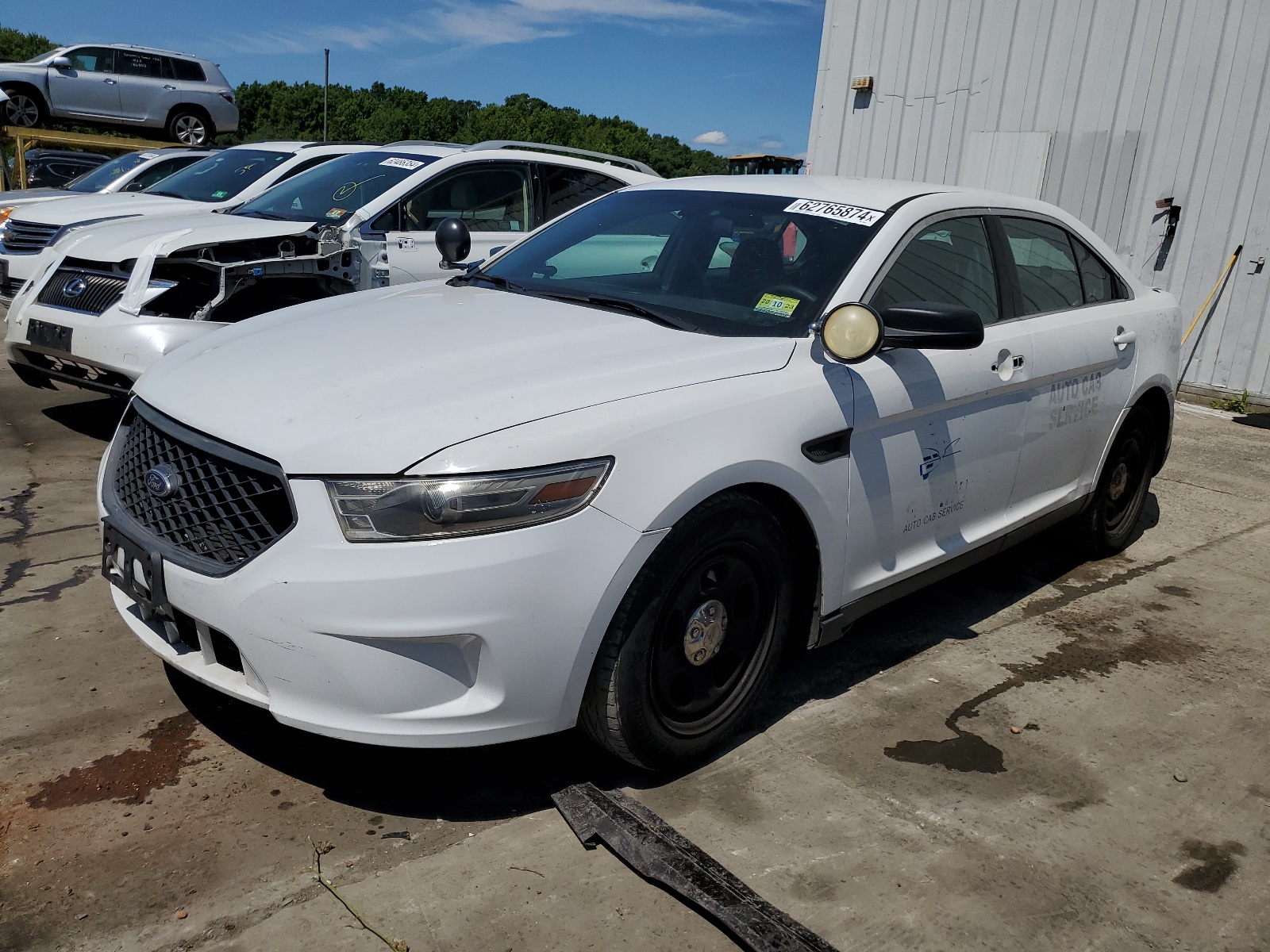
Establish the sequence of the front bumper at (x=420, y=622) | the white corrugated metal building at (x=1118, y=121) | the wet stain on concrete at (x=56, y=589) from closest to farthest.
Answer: the front bumper at (x=420, y=622), the wet stain on concrete at (x=56, y=589), the white corrugated metal building at (x=1118, y=121)

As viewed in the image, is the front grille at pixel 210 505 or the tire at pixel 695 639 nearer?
the front grille at pixel 210 505

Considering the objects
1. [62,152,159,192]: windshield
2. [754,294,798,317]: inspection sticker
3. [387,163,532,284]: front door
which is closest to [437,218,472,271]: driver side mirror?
[754,294,798,317]: inspection sticker

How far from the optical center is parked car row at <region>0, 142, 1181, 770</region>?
7.75 ft

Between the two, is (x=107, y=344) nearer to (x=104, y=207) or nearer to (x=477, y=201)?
(x=477, y=201)

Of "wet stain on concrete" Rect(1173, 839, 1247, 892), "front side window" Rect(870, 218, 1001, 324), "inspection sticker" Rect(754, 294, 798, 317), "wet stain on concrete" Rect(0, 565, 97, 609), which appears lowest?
"wet stain on concrete" Rect(0, 565, 97, 609)

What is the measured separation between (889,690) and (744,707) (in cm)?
73

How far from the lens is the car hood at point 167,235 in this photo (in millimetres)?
5672

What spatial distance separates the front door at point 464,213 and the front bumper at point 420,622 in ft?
14.0

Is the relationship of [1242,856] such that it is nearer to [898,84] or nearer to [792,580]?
[792,580]

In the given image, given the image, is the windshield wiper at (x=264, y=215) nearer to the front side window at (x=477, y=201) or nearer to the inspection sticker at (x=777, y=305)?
the front side window at (x=477, y=201)

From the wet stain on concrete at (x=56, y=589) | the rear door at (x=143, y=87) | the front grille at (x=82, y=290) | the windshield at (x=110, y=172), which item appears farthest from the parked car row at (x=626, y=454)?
the rear door at (x=143, y=87)

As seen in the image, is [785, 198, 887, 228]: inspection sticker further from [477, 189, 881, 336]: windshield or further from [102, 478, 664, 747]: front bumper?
[102, 478, 664, 747]: front bumper

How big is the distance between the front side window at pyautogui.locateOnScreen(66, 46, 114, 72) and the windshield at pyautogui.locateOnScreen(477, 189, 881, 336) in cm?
1778

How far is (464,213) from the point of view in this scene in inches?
273
